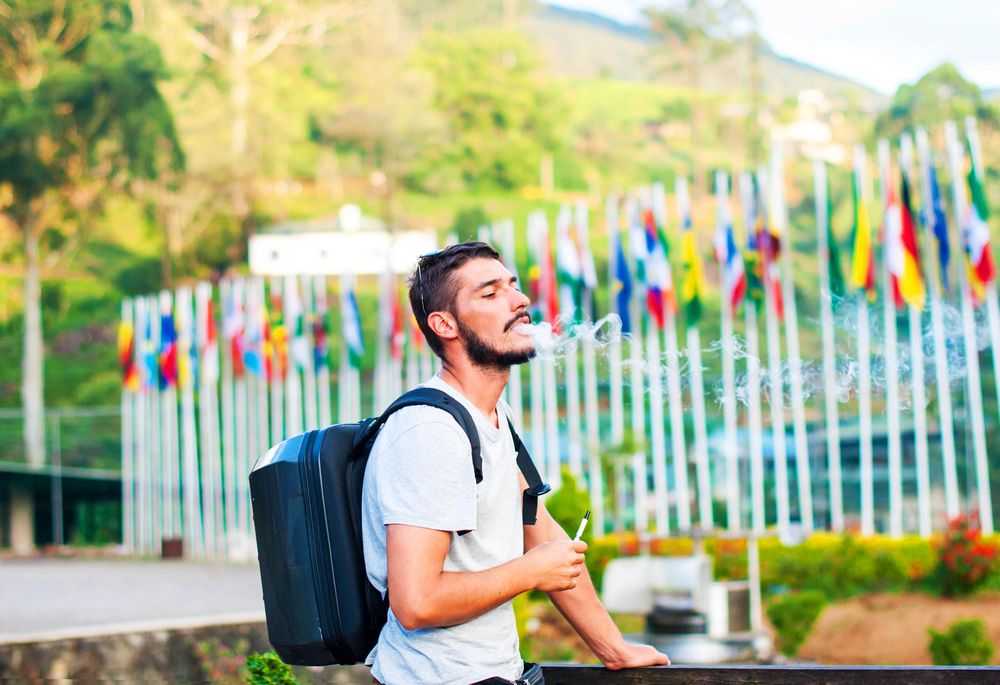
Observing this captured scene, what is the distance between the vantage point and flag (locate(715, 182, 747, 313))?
16797 millimetres

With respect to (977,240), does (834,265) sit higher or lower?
lower

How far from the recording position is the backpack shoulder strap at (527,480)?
8.56 ft

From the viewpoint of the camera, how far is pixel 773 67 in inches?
3396

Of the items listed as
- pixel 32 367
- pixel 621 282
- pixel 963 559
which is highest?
pixel 32 367

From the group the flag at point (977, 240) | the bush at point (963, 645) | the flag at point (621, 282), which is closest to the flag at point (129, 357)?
the flag at point (621, 282)

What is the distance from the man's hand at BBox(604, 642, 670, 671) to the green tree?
56483mm

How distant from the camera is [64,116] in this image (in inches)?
1551

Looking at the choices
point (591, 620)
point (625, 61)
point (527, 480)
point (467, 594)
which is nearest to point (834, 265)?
point (591, 620)

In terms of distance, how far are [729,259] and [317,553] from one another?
48.9ft

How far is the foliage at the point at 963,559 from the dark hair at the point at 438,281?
507 inches

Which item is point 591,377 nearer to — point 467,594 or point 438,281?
point 438,281

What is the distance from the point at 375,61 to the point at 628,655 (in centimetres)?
5665

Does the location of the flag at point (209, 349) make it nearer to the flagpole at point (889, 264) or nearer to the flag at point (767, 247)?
the flag at point (767, 247)

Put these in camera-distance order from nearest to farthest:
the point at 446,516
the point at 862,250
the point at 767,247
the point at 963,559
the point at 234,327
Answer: the point at 446,516 → the point at 963,559 → the point at 862,250 → the point at 767,247 → the point at 234,327
